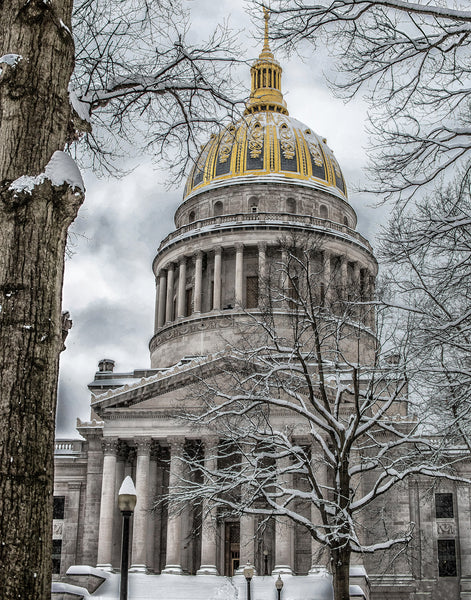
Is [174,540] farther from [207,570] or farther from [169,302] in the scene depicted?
[169,302]

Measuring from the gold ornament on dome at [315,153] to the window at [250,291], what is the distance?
12258 mm

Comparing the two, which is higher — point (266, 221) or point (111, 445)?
point (266, 221)

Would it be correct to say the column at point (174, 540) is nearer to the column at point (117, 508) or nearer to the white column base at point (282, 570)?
the column at point (117, 508)

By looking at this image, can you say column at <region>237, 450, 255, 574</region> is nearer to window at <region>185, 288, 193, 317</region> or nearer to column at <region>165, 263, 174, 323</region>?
window at <region>185, 288, 193, 317</region>

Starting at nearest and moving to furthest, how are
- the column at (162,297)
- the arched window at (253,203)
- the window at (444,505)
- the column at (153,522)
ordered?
the column at (153,522) → the window at (444,505) → the column at (162,297) → the arched window at (253,203)

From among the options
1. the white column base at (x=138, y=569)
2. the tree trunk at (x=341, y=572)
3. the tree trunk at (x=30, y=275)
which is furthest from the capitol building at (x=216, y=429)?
the tree trunk at (x=30, y=275)

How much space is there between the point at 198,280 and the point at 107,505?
21537mm

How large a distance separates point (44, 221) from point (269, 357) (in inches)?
900

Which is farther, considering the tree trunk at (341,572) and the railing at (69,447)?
the railing at (69,447)

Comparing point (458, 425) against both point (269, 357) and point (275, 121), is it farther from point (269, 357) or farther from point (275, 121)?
point (275, 121)

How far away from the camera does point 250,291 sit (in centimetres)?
6419

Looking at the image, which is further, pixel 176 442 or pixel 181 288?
pixel 181 288

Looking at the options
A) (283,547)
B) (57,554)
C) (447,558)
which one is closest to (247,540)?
(283,547)

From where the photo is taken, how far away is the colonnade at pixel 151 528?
4528 centimetres
